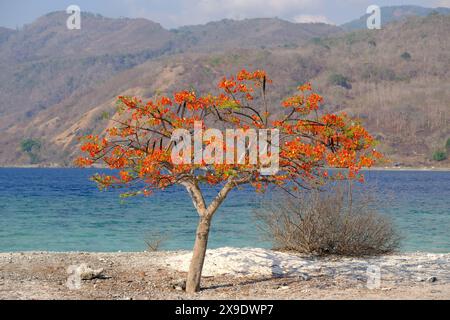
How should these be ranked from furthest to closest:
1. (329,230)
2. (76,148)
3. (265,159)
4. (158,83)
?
(158,83)
(76,148)
(329,230)
(265,159)

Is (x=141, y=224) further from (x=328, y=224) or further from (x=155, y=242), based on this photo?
(x=328, y=224)

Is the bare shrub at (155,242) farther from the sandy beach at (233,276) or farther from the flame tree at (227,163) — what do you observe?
the flame tree at (227,163)

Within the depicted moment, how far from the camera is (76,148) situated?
155 metres

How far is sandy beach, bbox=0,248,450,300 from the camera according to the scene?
495 inches

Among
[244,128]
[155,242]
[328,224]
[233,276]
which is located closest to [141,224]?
[155,242]

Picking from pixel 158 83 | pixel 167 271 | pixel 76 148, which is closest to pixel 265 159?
pixel 167 271

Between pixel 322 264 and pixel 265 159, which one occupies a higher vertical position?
pixel 265 159

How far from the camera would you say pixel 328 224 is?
55.5 ft

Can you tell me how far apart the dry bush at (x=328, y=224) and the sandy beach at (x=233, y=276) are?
21.5 inches

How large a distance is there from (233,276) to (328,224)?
327 centimetres

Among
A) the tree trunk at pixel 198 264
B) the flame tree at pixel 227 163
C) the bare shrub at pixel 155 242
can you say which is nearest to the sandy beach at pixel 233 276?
the tree trunk at pixel 198 264

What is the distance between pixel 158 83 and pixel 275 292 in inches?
6265
